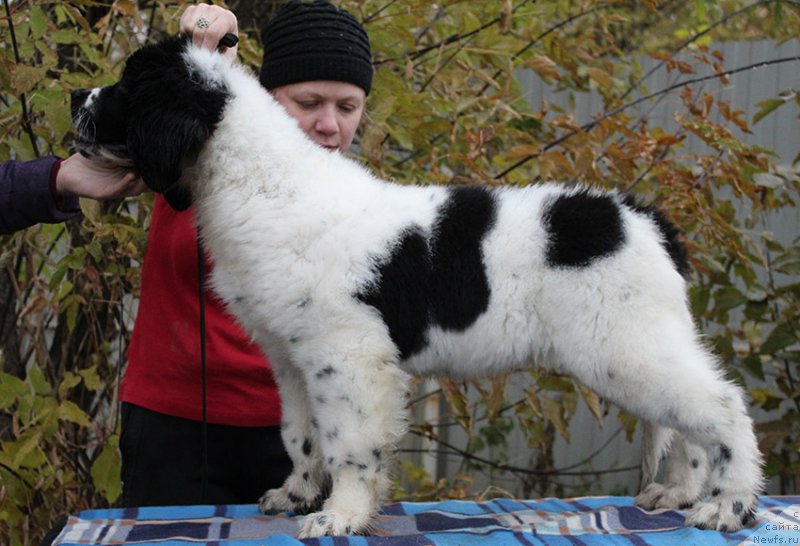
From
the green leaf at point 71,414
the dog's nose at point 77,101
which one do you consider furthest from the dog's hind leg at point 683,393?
the green leaf at point 71,414

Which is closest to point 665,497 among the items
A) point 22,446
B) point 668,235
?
point 668,235

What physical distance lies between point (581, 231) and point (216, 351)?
127 cm

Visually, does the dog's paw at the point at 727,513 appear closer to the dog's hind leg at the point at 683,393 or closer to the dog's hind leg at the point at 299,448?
the dog's hind leg at the point at 683,393

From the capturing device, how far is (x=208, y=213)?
2461mm

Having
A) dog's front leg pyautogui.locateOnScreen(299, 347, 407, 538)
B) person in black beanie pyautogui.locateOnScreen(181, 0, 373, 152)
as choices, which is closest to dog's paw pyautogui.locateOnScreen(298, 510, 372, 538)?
dog's front leg pyautogui.locateOnScreen(299, 347, 407, 538)

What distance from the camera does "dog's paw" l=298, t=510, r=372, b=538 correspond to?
7.49 feet

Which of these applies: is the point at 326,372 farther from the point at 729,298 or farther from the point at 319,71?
the point at 729,298

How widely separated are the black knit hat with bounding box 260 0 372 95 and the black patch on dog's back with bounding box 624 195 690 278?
3.31ft

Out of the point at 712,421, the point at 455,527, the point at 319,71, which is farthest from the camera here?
the point at 319,71

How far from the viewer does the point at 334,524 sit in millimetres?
2291

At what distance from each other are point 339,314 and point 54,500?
2205mm

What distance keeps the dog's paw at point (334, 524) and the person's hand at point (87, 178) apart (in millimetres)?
1064

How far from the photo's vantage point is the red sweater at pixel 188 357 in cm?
293

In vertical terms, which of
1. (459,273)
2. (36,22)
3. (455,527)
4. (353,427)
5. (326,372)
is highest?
(36,22)
